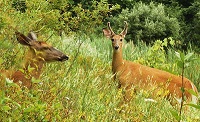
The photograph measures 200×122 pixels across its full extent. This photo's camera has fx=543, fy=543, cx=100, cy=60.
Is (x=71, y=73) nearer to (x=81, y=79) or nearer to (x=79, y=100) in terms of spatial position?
(x=81, y=79)

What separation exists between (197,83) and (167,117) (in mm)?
5651

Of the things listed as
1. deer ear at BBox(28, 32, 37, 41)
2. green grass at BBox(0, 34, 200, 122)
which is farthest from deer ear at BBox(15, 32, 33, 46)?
green grass at BBox(0, 34, 200, 122)

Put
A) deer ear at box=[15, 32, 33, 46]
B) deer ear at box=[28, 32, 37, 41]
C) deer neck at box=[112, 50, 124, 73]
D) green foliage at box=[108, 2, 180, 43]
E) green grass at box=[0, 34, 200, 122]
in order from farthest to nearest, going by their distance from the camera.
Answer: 1. green foliage at box=[108, 2, 180, 43]
2. deer neck at box=[112, 50, 124, 73]
3. deer ear at box=[28, 32, 37, 41]
4. deer ear at box=[15, 32, 33, 46]
5. green grass at box=[0, 34, 200, 122]

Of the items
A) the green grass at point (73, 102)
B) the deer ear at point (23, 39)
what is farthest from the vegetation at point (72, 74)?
the deer ear at point (23, 39)

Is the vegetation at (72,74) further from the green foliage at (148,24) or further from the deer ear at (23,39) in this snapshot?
the green foliage at (148,24)

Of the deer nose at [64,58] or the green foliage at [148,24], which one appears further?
the green foliage at [148,24]

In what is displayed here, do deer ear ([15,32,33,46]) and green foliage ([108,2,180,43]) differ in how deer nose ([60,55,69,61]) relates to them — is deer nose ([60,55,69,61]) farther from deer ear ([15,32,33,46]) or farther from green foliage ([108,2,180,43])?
green foliage ([108,2,180,43])

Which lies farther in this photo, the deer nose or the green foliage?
the green foliage

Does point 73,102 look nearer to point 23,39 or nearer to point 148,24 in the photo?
point 23,39

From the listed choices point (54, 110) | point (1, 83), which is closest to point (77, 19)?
point (1, 83)

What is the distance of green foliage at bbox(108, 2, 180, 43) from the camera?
20781mm

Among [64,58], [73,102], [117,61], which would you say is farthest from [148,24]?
[73,102]

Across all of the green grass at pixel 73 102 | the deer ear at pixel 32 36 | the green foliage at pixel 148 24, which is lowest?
the green foliage at pixel 148 24

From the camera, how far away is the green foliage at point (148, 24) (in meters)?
20.8
